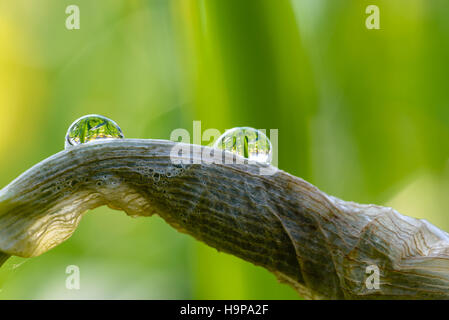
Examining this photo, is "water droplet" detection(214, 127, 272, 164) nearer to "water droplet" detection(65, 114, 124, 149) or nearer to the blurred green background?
"water droplet" detection(65, 114, 124, 149)

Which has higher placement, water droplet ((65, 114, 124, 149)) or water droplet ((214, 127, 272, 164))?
water droplet ((65, 114, 124, 149))

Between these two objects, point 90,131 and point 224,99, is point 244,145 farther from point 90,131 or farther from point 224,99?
point 224,99

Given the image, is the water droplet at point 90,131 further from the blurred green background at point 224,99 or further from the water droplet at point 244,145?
the blurred green background at point 224,99

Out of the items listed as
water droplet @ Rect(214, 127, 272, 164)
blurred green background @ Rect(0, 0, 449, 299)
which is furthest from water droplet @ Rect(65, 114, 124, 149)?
blurred green background @ Rect(0, 0, 449, 299)

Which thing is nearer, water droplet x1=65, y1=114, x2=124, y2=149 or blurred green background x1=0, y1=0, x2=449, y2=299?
water droplet x1=65, y1=114, x2=124, y2=149

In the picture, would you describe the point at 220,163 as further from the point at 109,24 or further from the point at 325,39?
the point at 109,24

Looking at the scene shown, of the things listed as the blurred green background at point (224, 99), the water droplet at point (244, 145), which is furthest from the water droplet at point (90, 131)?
the blurred green background at point (224, 99)
